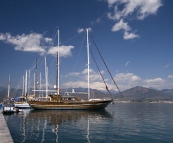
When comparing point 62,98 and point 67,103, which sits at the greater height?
point 62,98

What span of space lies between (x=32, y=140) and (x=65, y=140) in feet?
10.8

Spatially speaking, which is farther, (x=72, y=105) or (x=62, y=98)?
(x=62, y=98)

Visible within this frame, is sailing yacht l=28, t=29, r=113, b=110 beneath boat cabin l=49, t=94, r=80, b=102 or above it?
beneath

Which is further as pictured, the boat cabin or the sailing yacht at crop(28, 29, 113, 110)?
the boat cabin

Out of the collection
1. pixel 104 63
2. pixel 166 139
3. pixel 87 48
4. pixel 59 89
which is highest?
pixel 87 48

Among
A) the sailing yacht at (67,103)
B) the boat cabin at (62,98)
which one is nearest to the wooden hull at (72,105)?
the sailing yacht at (67,103)

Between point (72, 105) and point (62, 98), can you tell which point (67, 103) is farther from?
point (62, 98)

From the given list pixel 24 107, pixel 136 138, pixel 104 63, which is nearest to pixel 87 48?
pixel 104 63

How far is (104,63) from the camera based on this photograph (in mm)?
56312

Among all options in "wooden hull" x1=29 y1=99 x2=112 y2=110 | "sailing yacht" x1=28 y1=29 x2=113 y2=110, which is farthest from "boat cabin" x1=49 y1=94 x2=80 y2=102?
"wooden hull" x1=29 y1=99 x2=112 y2=110

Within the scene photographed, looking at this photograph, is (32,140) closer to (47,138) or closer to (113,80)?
(47,138)

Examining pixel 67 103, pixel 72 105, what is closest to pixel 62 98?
pixel 67 103

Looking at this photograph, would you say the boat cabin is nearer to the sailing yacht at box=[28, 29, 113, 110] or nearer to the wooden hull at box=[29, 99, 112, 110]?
the sailing yacht at box=[28, 29, 113, 110]

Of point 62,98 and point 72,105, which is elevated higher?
point 62,98
